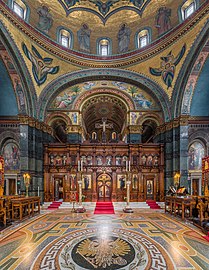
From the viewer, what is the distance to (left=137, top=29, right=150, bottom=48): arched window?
17.8m

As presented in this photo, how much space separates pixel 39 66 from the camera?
1581 centimetres

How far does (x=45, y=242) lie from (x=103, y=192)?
10.6 meters

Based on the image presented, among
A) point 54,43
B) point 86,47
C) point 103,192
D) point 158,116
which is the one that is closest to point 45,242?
point 103,192

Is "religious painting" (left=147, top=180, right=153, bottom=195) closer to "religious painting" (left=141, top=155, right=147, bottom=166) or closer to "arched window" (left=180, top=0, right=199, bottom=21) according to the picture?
"religious painting" (left=141, top=155, right=147, bottom=166)

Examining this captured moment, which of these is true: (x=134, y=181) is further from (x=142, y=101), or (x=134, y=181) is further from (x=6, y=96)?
(x=6, y=96)

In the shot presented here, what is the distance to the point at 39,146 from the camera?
626 inches

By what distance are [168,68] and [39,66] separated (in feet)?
38.9

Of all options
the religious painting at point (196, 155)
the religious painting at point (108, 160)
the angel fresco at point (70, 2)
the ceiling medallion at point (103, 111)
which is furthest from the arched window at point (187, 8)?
the religious painting at point (108, 160)

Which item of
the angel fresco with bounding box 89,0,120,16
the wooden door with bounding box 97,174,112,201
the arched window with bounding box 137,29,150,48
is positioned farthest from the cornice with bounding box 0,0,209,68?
the wooden door with bounding box 97,174,112,201

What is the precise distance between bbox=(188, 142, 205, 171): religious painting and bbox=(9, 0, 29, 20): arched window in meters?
19.2

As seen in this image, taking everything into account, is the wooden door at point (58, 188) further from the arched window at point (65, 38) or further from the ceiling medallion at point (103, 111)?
the arched window at point (65, 38)

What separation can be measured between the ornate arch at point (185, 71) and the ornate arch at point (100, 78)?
96 cm

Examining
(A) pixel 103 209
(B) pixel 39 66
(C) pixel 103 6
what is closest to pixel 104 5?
(C) pixel 103 6

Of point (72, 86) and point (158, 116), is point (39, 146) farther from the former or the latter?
point (158, 116)
